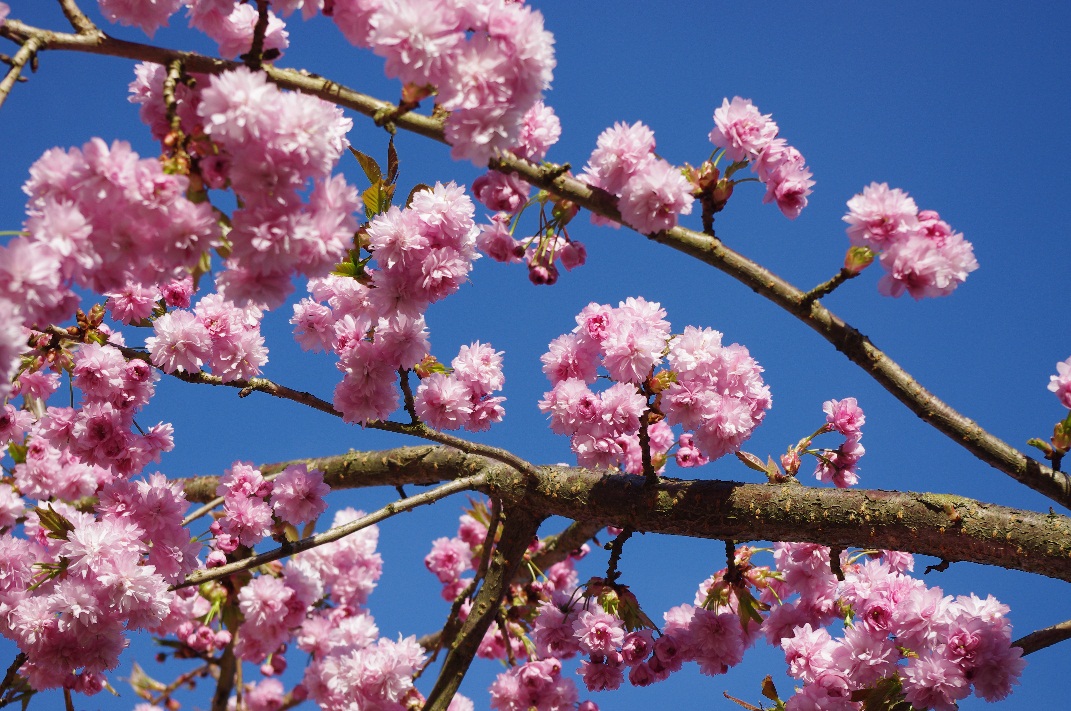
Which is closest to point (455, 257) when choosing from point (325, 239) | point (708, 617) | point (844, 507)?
point (325, 239)

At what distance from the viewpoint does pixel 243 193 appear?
2049 millimetres

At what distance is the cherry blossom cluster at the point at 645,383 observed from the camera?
10.4ft

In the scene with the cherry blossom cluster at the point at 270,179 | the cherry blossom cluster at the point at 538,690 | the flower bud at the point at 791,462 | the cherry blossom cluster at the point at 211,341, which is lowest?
the cherry blossom cluster at the point at 270,179

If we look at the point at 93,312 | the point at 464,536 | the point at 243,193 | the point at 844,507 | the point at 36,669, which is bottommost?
the point at 36,669

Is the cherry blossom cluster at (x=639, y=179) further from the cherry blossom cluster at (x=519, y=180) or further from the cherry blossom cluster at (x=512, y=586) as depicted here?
the cherry blossom cluster at (x=512, y=586)

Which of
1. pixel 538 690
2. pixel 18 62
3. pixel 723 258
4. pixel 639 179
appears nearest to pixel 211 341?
pixel 18 62

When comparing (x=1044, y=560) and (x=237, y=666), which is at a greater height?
(x=1044, y=560)

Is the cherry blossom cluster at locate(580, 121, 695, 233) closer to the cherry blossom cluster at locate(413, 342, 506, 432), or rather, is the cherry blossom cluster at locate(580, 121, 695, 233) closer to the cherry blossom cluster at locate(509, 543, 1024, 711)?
the cherry blossom cluster at locate(413, 342, 506, 432)

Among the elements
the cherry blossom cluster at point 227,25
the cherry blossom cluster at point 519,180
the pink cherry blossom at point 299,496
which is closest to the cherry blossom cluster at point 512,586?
the pink cherry blossom at point 299,496

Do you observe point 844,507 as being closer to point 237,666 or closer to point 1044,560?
point 1044,560

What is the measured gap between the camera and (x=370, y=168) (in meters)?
2.82

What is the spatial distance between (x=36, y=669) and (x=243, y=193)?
2298mm

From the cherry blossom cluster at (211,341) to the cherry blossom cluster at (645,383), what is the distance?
1.22 meters

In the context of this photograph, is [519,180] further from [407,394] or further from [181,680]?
[181,680]
